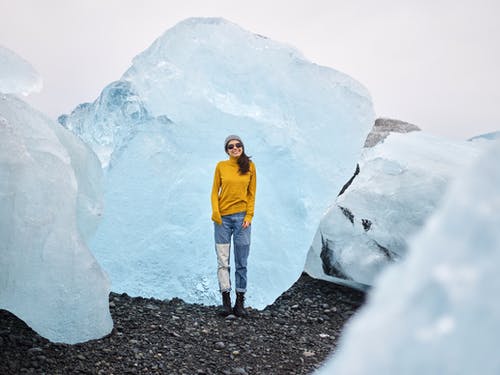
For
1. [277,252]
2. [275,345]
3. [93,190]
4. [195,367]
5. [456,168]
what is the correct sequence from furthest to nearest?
[277,252]
[456,168]
[93,190]
[275,345]
[195,367]

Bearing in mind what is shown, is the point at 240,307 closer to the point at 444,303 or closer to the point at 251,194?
the point at 251,194

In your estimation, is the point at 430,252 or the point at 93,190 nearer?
the point at 430,252

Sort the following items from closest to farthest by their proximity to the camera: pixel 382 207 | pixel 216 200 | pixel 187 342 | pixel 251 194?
pixel 187 342 < pixel 216 200 < pixel 251 194 < pixel 382 207

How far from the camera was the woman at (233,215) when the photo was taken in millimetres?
4918

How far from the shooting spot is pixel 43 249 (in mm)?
3918

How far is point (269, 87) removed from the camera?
609cm

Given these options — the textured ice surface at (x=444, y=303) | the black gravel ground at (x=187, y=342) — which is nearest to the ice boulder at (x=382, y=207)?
the black gravel ground at (x=187, y=342)

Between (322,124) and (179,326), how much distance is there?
2.97m

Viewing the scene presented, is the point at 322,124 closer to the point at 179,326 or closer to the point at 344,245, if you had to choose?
the point at 344,245

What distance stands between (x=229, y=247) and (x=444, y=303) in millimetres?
4168

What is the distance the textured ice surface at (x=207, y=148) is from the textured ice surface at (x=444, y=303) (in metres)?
4.58

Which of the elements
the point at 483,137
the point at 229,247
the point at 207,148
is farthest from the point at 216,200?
the point at 483,137

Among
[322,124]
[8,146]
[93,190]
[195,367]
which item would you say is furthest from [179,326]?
[322,124]

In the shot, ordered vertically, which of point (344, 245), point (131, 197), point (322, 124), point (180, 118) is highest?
point (322, 124)
